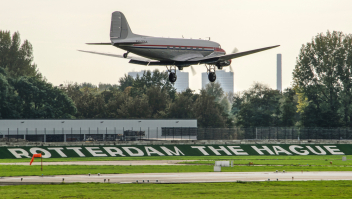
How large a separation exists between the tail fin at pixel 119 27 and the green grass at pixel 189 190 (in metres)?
14.0

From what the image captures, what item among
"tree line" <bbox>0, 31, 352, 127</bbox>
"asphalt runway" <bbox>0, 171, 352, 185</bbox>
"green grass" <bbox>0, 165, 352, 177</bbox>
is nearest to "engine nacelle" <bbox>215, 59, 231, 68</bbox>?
"asphalt runway" <bbox>0, 171, 352, 185</bbox>

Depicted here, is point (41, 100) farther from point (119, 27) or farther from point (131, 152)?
point (119, 27)

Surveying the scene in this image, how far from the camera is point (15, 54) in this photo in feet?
461

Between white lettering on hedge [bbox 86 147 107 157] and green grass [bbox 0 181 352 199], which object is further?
white lettering on hedge [bbox 86 147 107 157]

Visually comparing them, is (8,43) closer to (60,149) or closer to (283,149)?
(60,149)

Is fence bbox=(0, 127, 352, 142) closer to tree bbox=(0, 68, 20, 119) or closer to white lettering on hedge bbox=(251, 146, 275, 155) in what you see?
white lettering on hedge bbox=(251, 146, 275, 155)

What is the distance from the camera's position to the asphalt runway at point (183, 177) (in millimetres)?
43531

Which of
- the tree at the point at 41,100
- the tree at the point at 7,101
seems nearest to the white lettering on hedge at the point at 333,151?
the tree at the point at 41,100

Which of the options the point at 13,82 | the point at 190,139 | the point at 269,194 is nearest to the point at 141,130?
the point at 190,139

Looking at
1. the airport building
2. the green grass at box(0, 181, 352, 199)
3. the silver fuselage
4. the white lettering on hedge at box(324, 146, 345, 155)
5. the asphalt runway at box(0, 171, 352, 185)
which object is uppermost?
the silver fuselage

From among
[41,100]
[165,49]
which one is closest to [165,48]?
[165,49]

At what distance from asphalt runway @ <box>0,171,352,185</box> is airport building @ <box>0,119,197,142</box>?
39.5 m

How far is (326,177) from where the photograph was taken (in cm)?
4688

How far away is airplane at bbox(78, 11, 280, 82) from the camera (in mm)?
46125
